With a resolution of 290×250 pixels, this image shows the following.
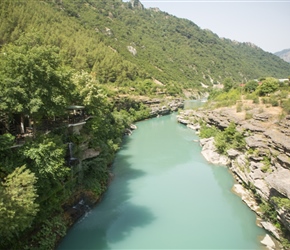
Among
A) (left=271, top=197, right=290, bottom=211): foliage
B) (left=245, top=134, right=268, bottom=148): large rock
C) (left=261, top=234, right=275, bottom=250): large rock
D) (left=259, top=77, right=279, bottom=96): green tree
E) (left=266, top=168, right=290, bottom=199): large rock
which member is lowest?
(left=261, top=234, right=275, bottom=250): large rock

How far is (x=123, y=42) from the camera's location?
92.9 m

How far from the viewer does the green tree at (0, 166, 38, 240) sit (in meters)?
9.46

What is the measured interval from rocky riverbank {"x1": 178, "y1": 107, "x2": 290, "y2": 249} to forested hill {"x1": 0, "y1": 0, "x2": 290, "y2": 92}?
54.7 feet

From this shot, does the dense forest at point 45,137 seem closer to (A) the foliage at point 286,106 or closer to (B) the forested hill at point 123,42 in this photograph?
(B) the forested hill at point 123,42

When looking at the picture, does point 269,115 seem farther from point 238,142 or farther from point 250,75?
point 250,75

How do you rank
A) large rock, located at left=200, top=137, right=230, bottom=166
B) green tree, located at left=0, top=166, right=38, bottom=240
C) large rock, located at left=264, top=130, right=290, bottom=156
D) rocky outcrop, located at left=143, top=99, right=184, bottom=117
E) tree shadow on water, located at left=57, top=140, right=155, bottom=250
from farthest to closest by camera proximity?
rocky outcrop, located at left=143, top=99, right=184, bottom=117
large rock, located at left=200, top=137, right=230, bottom=166
large rock, located at left=264, top=130, right=290, bottom=156
tree shadow on water, located at left=57, top=140, right=155, bottom=250
green tree, located at left=0, top=166, right=38, bottom=240

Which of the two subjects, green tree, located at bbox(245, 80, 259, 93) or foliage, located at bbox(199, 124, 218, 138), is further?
green tree, located at bbox(245, 80, 259, 93)

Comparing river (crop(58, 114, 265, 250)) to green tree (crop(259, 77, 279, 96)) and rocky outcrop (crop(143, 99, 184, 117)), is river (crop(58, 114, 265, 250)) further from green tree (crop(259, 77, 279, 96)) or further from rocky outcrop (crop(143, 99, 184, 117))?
rocky outcrop (crop(143, 99, 184, 117))

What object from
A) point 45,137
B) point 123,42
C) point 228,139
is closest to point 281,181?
point 228,139

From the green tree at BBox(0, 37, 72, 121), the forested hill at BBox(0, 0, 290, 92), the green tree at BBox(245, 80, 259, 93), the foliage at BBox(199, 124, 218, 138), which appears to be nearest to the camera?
the green tree at BBox(0, 37, 72, 121)

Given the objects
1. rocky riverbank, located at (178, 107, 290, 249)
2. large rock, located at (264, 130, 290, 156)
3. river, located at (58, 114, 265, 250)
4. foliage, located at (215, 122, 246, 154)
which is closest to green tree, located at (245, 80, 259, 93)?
rocky riverbank, located at (178, 107, 290, 249)

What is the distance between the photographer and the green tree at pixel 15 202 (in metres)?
9.46

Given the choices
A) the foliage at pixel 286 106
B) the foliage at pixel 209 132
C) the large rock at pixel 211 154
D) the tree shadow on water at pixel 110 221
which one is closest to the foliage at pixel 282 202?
the tree shadow on water at pixel 110 221

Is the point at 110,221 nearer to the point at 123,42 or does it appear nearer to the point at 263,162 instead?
the point at 263,162
